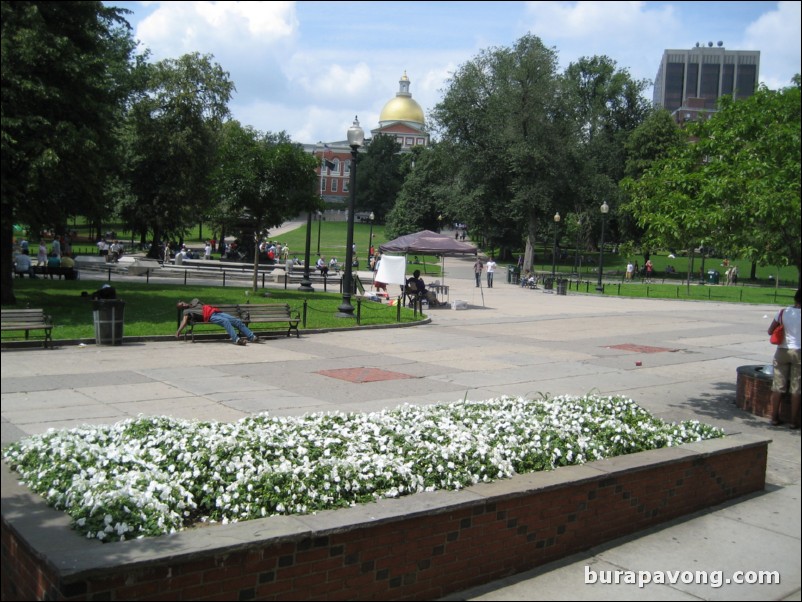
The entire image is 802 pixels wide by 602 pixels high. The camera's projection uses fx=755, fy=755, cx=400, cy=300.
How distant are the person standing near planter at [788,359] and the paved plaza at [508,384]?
0.40 m

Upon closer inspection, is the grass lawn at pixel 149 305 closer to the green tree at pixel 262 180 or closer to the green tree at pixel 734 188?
the green tree at pixel 262 180

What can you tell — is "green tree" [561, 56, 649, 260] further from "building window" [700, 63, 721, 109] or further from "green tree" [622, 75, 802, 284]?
"green tree" [622, 75, 802, 284]

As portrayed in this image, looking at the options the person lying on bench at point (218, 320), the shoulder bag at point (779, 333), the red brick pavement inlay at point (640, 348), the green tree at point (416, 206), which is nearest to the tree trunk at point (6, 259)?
the person lying on bench at point (218, 320)

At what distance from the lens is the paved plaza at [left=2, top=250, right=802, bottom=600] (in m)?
5.19

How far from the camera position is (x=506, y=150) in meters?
52.8

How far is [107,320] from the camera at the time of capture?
14.4m

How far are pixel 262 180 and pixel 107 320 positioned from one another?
12.4m

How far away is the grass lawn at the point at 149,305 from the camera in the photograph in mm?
16359

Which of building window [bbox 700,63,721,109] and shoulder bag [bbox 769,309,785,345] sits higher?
building window [bbox 700,63,721,109]

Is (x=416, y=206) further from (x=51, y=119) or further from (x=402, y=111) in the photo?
(x=51, y=119)

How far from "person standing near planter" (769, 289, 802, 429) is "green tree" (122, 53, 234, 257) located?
39.5 meters

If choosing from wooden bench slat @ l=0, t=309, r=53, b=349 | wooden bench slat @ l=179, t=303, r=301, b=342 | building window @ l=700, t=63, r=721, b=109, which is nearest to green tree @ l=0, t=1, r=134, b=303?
wooden bench slat @ l=0, t=309, r=53, b=349

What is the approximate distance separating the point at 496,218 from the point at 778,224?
50720mm

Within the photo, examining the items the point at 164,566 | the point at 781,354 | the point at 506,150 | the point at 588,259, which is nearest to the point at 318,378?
the point at 781,354
